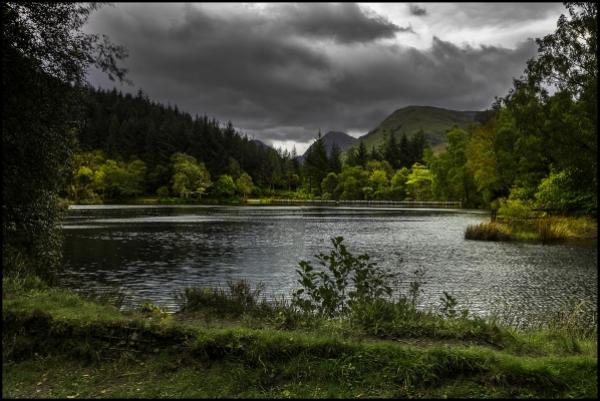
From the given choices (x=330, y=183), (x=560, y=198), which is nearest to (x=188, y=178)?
(x=330, y=183)

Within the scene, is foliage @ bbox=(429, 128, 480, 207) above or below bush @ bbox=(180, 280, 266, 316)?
above

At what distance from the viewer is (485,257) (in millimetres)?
29875

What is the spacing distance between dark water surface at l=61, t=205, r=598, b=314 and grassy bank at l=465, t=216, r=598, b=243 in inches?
88.9

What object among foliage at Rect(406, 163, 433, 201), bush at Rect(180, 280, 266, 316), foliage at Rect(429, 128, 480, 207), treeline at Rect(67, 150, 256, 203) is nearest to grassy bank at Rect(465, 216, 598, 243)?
bush at Rect(180, 280, 266, 316)

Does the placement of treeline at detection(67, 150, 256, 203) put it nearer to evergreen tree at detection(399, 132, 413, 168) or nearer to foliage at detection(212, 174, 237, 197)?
foliage at detection(212, 174, 237, 197)

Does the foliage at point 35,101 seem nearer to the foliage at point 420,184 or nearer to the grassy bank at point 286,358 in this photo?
the grassy bank at point 286,358

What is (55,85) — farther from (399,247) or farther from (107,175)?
(107,175)

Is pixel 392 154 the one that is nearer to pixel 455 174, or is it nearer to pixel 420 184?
pixel 420 184

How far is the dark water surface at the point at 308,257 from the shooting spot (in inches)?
747

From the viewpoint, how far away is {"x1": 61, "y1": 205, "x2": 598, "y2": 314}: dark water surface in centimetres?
1898

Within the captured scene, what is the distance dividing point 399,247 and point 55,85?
27.6 meters

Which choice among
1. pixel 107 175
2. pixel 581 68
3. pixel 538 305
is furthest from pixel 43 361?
pixel 107 175

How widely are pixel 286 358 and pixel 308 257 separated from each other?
72.7 feet

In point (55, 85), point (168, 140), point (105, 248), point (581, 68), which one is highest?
point (168, 140)
